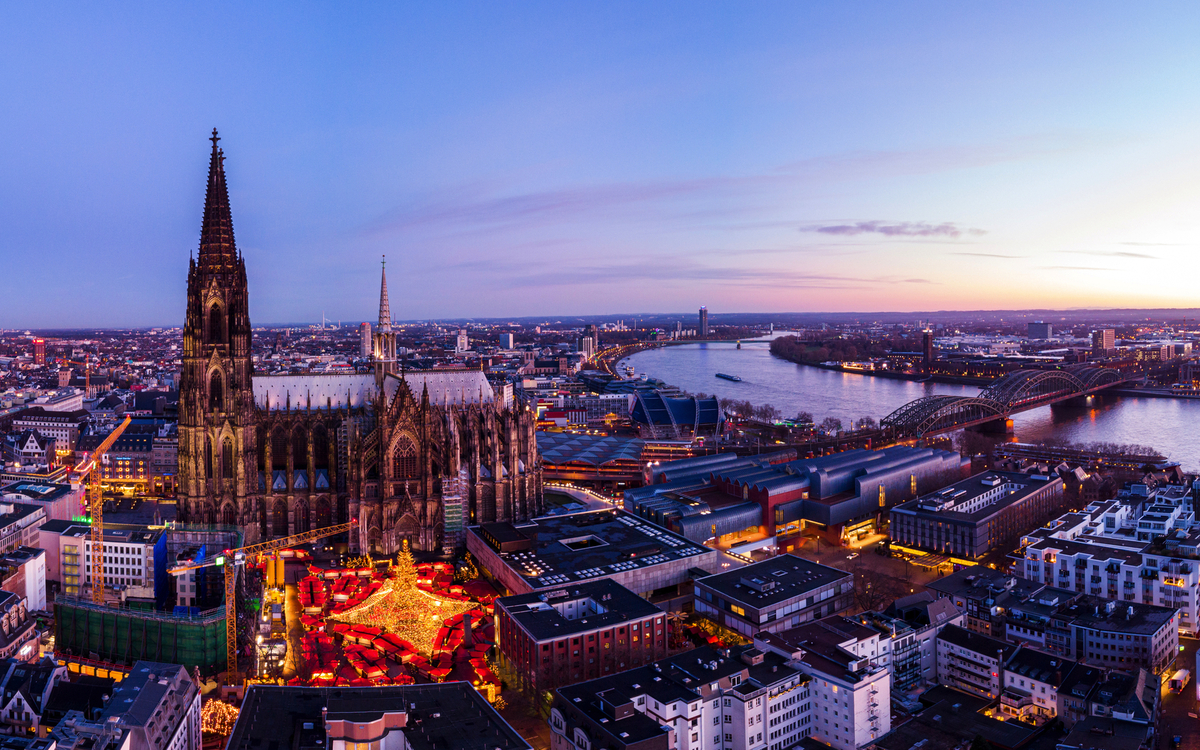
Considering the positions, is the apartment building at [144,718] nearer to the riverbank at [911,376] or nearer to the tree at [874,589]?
the tree at [874,589]

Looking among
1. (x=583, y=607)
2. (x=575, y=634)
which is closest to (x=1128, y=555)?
(x=583, y=607)

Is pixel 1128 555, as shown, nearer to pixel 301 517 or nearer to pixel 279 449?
pixel 301 517

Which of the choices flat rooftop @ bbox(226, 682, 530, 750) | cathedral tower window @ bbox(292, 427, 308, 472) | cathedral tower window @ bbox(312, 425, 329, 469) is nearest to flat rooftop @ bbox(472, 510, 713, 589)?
cathedral tower window @ bbox(312, 425, 329, 469)

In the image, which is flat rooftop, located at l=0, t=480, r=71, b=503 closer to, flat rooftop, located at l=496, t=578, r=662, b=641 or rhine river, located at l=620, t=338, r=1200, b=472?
flat rooftop, located at l=496, t=578, r=662, b=641

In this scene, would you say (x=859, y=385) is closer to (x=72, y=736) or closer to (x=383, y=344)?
(x=383, y=344)

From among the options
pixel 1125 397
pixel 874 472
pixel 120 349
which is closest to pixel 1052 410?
pixel 1125 397
